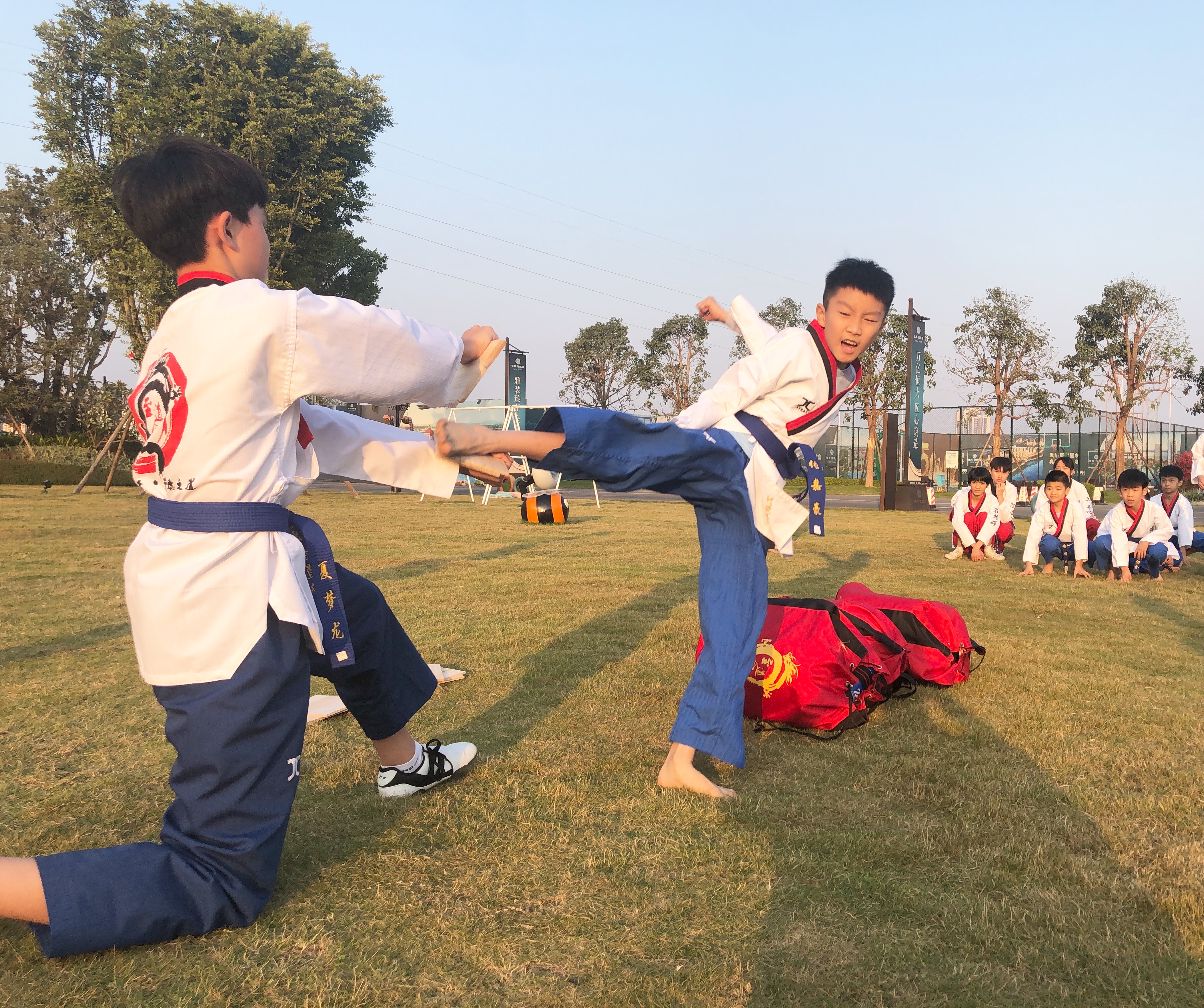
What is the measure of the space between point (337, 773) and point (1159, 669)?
448cm

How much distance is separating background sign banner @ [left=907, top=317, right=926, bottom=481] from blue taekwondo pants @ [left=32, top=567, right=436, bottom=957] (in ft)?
71.0

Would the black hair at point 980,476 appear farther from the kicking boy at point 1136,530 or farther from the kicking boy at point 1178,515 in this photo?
the kicking boy at point 1178,515

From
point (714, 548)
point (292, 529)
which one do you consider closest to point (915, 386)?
point (714, 548)

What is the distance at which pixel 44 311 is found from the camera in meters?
33.2

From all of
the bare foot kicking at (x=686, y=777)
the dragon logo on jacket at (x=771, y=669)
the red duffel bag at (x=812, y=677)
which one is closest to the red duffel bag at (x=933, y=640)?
the red duffel bag at (x=812, y=677)

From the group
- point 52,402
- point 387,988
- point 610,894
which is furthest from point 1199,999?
point 52,402

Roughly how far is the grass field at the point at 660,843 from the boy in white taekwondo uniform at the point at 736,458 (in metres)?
0.39

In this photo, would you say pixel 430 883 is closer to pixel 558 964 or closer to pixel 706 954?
pixel 558 964

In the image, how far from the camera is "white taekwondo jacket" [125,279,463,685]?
1.90 m

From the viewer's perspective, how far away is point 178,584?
1.90m

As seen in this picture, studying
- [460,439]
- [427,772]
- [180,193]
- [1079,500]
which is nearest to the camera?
[180,193]

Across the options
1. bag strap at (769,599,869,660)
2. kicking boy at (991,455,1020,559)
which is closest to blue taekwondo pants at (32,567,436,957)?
bag strap at (769,599,869,660)

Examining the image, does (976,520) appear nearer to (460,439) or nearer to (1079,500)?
(1079,500)

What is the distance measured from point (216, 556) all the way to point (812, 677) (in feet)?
8.21
